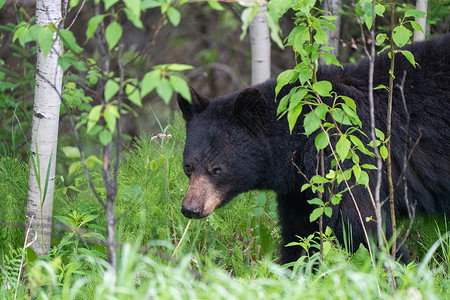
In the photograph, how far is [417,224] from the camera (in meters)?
4.69

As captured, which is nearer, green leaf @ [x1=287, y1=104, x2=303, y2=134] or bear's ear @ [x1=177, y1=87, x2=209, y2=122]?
green leaf @ [x1=287, y1=104, x2=303, y2=134]

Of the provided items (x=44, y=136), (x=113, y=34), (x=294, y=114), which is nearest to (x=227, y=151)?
(x=294, y=114)

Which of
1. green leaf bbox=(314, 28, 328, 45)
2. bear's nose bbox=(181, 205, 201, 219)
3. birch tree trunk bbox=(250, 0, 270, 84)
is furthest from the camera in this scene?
birch tree trunk bbox=(250, 0, 270, 84)

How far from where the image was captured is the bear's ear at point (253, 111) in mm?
3891

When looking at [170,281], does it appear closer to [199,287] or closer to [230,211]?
[199,287]

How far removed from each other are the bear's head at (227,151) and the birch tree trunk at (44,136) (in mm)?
865

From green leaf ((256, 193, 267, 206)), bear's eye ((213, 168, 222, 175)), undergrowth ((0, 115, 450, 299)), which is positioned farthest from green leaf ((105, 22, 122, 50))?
green leaf ((256, 193, 267, 206))

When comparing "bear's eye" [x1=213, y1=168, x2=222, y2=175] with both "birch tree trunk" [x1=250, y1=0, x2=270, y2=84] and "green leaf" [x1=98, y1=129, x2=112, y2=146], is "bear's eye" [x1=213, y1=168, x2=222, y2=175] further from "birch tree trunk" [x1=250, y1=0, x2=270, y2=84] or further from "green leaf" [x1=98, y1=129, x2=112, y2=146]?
"birch tree trunk" [x1=250, y1=0, x2=270, y2=84]

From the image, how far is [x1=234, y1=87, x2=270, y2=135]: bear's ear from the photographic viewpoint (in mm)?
3891

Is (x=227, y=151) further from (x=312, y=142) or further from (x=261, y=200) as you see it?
(x=261, y=200)

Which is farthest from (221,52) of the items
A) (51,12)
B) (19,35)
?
(19,35)

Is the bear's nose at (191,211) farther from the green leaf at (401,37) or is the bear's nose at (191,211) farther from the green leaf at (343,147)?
the green leaf at (401,37)

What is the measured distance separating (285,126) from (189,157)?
2.28 feet

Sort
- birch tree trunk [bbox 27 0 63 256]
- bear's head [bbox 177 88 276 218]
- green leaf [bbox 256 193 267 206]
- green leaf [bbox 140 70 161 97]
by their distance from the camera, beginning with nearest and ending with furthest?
green leaf [bbox 140 70 161 97], birch tree trunk [bbox 27 0 63 256], bear's head [bbox 177 88 276 218], green leaf [bbox 256 193 267 206]
